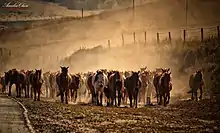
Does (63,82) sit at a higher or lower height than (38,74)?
lower

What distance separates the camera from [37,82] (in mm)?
7820

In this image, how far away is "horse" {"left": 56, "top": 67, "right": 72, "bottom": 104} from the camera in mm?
6921

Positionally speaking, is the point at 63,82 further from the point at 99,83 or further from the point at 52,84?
the point at 99,83

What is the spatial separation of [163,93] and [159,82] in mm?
378

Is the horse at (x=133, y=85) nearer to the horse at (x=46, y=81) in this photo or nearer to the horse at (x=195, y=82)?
the horse at (x=195, y=82)

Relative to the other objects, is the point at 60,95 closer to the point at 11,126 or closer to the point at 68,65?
the point at 68,65

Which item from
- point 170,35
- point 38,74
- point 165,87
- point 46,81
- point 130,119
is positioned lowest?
point 130,119

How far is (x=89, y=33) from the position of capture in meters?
6.43

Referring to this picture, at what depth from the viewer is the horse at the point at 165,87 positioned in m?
6.51

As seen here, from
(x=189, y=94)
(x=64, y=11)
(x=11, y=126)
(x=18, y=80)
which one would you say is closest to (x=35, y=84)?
(x=18, y=80)

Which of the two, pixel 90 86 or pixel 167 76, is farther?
pixel 90 86

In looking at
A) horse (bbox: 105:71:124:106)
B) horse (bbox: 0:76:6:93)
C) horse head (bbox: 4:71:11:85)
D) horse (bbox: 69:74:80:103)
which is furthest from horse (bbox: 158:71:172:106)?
horse (bbox: 0:76:6:93)

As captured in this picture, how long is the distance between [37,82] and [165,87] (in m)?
2.25

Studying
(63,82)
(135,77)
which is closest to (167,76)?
(135,77)
